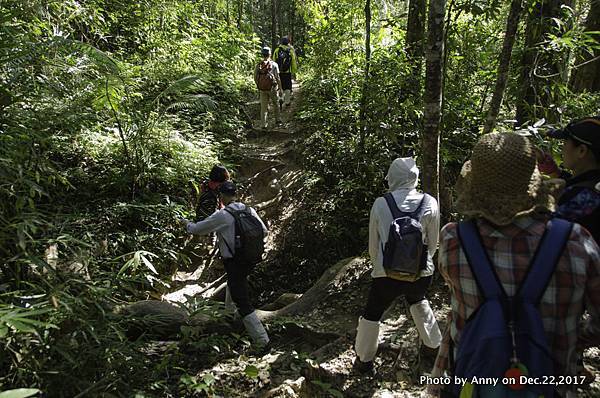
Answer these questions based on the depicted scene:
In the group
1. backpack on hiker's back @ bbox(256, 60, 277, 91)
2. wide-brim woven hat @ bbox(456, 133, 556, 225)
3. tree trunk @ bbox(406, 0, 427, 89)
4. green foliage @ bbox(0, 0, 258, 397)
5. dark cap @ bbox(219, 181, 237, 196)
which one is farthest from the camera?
backpack on hiker's back @ bbox(256, 60, 277, 91)

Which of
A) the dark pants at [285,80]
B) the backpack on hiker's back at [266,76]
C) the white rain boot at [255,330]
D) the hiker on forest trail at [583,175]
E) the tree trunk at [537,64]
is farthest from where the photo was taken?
the dark pants at [285,80]

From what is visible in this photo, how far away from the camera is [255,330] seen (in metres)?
4.55

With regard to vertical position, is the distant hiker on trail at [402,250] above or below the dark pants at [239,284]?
above

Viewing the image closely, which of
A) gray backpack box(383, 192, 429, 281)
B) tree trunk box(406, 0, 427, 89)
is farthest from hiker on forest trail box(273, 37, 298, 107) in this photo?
gray backpack box(383, 192, 429, 281)

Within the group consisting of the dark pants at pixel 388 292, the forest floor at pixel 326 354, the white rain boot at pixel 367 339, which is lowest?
the forest floor at pixel 326 354

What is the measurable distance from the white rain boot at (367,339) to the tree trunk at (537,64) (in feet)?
12.6

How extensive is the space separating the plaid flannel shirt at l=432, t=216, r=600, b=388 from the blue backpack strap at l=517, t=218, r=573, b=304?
0.02m

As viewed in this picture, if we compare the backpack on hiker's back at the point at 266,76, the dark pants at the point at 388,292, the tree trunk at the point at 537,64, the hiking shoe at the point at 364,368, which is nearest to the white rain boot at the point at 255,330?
the hiking shoe at the point at 364,368

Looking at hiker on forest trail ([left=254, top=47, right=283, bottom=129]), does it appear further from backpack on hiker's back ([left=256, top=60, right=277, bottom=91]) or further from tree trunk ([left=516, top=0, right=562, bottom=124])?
tree trunk ([left=516, top=0, right=562, bottom=124])

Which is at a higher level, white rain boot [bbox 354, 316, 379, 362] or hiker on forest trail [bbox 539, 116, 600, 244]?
hiker on forest trail [bbox 539, 116, 600, 244]

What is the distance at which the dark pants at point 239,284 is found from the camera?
4.62 m

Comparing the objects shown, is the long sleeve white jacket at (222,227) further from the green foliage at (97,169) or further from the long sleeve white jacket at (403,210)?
the long sleeve white jacket at (403,210)

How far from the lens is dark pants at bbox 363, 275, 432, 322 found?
370 centimetres

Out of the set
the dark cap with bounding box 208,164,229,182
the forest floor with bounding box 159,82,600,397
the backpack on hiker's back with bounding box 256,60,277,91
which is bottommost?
the forest floor with bounding box 159,82,600,397
